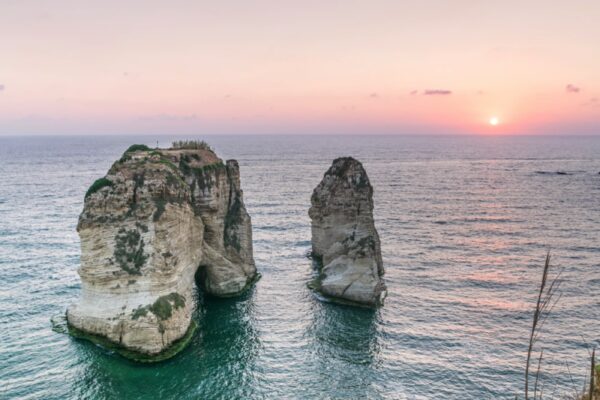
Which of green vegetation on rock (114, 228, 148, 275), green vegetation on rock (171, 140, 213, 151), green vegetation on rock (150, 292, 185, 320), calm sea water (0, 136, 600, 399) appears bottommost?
calm sea water (0, 136, 600, 399)

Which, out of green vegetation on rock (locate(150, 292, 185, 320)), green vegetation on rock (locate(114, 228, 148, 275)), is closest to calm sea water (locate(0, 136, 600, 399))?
green vegetation on rock (locate(150, 292, 185, 320))

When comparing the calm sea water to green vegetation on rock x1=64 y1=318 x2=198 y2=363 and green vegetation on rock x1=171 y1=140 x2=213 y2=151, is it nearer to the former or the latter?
green vegetation on rock x1=64 y1=318 x2=198 y2=363

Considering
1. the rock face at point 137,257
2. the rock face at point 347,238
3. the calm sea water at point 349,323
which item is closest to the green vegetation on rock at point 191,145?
the rock face at point 137,257

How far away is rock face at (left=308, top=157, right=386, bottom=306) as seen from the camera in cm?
4350

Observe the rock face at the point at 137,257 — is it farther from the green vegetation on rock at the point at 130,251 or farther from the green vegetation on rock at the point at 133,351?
the green vegetation on rock at the point at 133,351

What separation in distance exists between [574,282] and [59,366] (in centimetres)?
4820

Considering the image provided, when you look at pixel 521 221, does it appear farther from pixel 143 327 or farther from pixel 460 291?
pixel 143 327

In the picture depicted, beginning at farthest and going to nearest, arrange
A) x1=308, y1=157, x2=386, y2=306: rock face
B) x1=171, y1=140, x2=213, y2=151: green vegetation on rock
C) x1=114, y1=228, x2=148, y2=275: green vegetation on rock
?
x1=171, y1=140, x2=213, y2=151: green vegetation on rock < x1=308, y1=157, x2=386, y2=306: rock face < x1=114, y1=228, x2=148, y2=275: green vegetation on rock

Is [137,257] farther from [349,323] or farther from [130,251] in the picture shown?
[349,323]

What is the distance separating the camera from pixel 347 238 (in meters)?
48.9


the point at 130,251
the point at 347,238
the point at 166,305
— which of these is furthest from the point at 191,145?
the point at 166,305

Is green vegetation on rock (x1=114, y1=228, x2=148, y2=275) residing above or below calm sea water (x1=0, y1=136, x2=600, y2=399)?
above

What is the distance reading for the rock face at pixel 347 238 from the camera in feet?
143

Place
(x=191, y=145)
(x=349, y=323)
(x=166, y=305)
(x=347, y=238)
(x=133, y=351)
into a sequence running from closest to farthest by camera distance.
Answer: (x=133, y=351), (x=166, y=305), (x=349, y=323), (x=191, y=145), (x=347, y=238)
